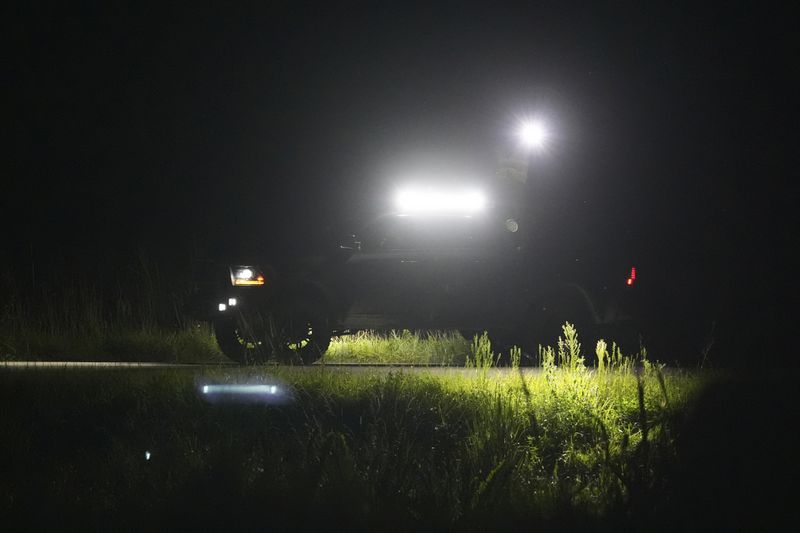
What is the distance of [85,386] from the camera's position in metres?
7.43

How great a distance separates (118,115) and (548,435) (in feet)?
79.4

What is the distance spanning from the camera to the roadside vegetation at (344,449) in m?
4.80

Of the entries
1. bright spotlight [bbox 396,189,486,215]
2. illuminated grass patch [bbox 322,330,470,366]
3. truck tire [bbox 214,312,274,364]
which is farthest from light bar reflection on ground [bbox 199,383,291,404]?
bright spotlight [bbox 396,189,486,215]

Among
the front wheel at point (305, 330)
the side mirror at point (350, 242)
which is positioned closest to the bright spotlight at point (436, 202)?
the side mirror at point (350, 242)

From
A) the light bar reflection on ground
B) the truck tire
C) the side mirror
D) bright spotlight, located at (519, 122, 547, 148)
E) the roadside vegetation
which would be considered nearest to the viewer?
the roadside vegetation

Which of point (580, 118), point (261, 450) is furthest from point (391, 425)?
point (580, 118)

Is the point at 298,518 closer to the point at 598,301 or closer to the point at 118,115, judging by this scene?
the point at 598,301

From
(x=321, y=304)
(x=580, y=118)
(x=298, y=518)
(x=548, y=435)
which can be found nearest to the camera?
(x=298, y=518)

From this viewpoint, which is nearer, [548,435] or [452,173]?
[548,435]

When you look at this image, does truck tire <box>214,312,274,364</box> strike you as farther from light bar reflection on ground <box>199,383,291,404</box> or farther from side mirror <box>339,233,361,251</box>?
light bar reflection on ground <box>199,383,291,404</box>

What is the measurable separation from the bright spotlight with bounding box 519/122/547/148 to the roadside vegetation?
29.4 feet

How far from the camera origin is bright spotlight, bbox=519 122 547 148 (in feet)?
52.4

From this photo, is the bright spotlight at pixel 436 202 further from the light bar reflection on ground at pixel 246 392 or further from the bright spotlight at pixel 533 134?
the bright spotlight at pixel 533 134

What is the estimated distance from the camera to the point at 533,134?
16.0m
